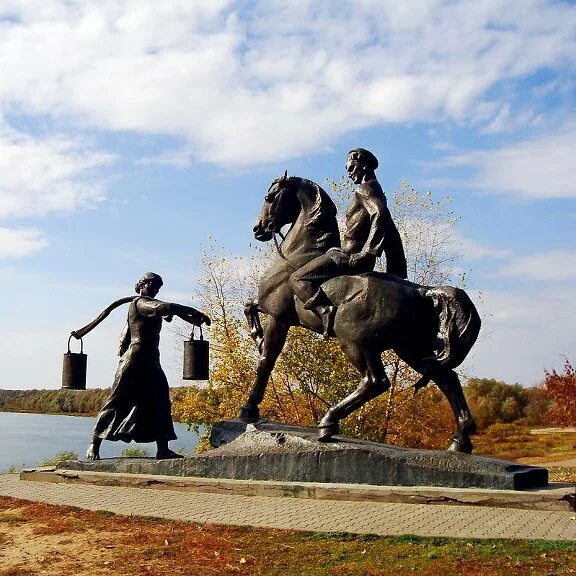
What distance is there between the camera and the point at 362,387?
7805 millimetres

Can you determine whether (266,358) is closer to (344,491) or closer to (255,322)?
(255,322)

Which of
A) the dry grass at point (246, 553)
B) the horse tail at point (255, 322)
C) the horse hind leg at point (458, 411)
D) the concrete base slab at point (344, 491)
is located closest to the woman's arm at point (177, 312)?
the horse tail at point (255, 322)

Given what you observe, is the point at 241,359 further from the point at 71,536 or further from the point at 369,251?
the point at 71,536

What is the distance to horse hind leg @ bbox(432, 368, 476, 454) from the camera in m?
7.67

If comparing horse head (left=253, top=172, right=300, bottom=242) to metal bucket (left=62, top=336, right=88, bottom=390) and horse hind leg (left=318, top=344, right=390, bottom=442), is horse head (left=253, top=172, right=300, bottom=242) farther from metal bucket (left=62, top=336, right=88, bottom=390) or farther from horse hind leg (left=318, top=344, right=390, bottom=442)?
metal bucket (left=62, top=336, right=88, bottom=390)

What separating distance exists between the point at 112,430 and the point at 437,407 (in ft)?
33.9

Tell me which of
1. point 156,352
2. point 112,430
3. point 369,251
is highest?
point 369,251

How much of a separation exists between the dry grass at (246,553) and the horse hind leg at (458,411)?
2.36 metres

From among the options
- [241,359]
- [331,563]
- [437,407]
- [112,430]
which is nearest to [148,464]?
[112,430]

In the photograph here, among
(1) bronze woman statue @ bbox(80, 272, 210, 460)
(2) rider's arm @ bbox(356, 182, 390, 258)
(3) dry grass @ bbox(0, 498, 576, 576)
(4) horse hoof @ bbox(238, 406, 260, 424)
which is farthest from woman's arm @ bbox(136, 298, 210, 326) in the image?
(3) dry grass @ bbox(0, 498, 576, 576)

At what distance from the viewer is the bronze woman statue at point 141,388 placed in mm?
8914

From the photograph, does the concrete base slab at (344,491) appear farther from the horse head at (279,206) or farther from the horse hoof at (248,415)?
the horse head at (279,206)

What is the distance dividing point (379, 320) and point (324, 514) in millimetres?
2129

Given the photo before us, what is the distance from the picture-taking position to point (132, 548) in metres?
5.32
